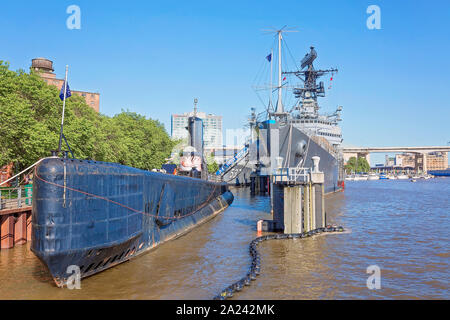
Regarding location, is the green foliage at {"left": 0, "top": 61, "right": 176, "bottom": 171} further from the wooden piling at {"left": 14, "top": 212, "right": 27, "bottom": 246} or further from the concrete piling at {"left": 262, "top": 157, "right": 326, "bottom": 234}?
the concrete piling at {"left": 262, "top": 157, "right": 326, "bottom": 234}

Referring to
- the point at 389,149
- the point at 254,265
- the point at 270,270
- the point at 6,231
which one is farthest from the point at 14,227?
the point at 389,149

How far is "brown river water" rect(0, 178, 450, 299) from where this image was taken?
1112cm

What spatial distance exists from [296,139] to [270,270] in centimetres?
2501

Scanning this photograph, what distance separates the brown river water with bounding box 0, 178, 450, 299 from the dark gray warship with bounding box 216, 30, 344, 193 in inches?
232

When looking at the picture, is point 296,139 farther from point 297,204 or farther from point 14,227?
point 14,227

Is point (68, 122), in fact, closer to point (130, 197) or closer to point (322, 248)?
point (130, 197)

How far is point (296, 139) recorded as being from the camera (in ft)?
122

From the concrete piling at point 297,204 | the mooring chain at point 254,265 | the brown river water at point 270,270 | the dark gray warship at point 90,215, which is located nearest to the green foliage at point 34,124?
the brown river water at point 270,270

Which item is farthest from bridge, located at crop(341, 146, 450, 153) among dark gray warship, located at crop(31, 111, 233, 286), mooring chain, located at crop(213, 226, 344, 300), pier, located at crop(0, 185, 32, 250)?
dark gray warship, located at crop(31, 111, 233, 286)

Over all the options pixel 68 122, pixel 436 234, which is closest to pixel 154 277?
pixel 436 234

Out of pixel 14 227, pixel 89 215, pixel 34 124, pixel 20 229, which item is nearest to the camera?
pixel 89 215

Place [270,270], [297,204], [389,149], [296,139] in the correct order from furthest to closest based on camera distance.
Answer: [389,149] < [296,139] < [297,204] < [270,270]
